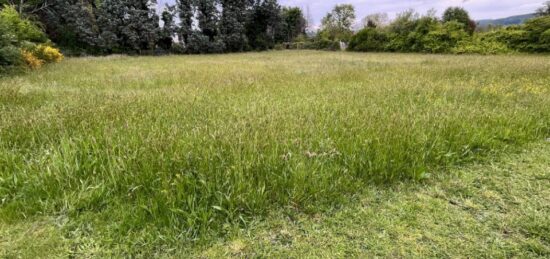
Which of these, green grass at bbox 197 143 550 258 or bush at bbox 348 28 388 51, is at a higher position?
bush at bbox 348 28 388 51

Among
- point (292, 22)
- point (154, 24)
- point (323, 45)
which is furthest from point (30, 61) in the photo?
point (292, 22)

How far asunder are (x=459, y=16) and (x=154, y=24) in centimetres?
2654

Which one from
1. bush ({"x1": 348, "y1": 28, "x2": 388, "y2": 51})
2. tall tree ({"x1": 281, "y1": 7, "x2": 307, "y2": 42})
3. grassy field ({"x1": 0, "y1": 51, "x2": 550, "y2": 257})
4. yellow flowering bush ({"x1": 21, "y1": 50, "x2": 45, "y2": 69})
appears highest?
tall tree ({"x1": 281, "y1": 7, "x2": 307, "y2": 42})

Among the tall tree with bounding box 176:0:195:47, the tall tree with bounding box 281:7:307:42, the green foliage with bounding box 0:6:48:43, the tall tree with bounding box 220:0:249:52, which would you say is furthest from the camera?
the tall tree with bounding box 281:7:307:42

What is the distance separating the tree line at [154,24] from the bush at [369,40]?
866 cm

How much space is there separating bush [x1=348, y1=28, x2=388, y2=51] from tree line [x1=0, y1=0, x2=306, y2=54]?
28.4 feet

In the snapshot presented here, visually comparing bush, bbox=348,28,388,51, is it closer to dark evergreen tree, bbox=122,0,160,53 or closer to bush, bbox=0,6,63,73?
dark evergreen tree, bbox=122,0,160,53

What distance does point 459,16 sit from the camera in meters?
24.7

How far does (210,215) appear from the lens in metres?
2.03

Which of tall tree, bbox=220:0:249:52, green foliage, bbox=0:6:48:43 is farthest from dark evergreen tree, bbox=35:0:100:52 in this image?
tall tree, bbox=220:0:249:52

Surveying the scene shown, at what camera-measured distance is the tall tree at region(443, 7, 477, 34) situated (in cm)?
2447

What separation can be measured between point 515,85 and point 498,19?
2917 cm

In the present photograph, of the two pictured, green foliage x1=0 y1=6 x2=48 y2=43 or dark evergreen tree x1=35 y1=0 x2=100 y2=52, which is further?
dark evergreen tree x1=35 y1=0 x2=100 y2=52

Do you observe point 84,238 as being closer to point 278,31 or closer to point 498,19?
point 278,31
